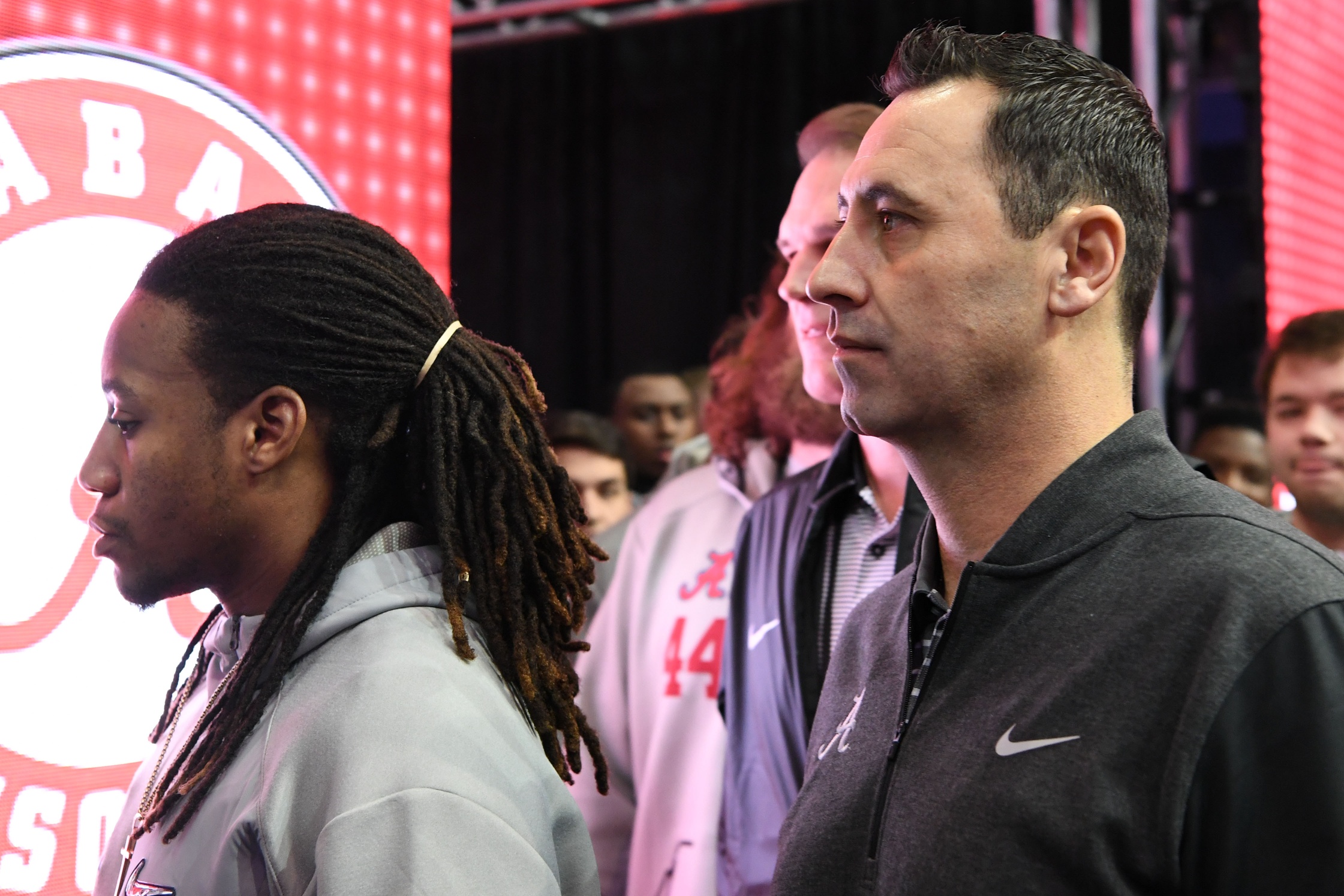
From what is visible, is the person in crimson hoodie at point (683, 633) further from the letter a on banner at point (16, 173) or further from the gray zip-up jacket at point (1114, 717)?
the letter a on banner at point (16, 173)

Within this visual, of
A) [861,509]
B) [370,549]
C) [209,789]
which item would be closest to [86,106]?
[370,549]

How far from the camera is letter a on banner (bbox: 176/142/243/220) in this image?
1.65 m

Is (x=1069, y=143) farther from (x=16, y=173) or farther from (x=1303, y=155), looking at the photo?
(x=1303, y=155)

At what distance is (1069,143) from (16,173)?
45.2 inches

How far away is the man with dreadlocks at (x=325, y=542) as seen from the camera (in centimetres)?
125

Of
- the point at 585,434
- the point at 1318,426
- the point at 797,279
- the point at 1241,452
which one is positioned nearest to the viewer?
the point at 797,279

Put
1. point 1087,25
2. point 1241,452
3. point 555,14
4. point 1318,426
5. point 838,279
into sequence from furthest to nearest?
point 555,14
point 1087,25
point 1241,452
point 1318,426
point 838,279

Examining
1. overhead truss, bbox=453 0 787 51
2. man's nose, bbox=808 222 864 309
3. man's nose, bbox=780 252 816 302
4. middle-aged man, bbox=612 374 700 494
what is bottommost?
middle-aged man, bbox=612 374 700 494

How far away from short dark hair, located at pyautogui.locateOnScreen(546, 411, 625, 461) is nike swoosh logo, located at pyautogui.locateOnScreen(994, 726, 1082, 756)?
304cm

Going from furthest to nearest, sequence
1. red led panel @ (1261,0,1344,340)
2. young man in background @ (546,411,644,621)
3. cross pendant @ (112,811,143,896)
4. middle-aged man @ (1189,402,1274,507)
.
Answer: young man in background @ (546,411,644,621) → middle-aged man @ (1189,402,1274,507) → red led panel @ (1261,0,1344,340) → cross pendant @ (112,811,143,896)

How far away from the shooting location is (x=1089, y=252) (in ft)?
3.95

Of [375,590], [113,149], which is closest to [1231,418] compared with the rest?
[375,590]

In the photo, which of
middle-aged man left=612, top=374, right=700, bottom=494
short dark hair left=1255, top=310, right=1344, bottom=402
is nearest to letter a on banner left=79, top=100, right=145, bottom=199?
short dark hair left=1255, top=310, right=1344, bottom=402

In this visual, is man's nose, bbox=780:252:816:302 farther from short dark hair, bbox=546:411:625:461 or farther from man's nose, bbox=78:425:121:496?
short dark hair, bbox=546:411:625:461
